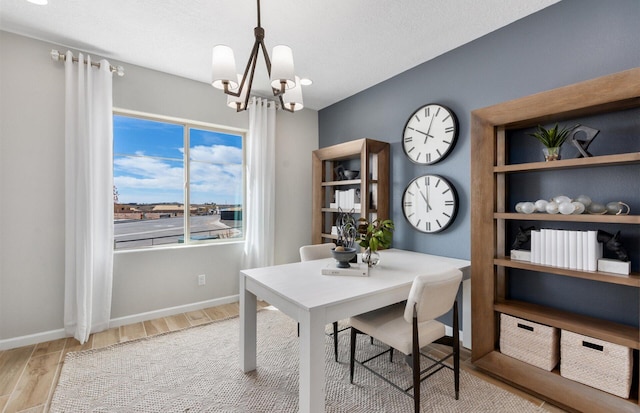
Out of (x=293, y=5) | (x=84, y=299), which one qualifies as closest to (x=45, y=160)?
(x=84, y=299)

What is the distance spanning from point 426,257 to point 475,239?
0.62m

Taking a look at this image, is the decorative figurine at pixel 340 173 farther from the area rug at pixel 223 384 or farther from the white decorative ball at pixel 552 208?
the white decorative ball at pixel 552 208

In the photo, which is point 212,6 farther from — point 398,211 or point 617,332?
point 617,332

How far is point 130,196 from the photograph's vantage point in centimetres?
315

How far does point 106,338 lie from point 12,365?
0.60 m

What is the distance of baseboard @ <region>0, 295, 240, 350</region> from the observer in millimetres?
2490

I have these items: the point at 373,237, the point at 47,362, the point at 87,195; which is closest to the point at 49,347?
the point at 47,362

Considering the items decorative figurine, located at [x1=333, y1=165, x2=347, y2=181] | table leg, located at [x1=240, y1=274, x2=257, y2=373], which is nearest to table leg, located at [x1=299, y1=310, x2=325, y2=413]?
table leg, located at [x1=240, y1=274, x2=257, y2=373]

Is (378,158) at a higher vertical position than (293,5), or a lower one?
lower

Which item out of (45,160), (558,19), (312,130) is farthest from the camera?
(312,130)

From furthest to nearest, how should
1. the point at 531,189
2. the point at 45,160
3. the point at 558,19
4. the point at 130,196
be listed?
1. the point at 130,196
2. the point at 45,160
3. the point at 531,189
4. the point at 558,19

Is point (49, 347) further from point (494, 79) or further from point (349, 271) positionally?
point (494, 79)

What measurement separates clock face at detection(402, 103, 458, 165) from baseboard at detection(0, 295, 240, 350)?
9.08 ft

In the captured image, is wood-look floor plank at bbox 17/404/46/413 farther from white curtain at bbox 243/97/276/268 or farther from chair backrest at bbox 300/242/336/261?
white curtain at bbox 243/97/276/268
